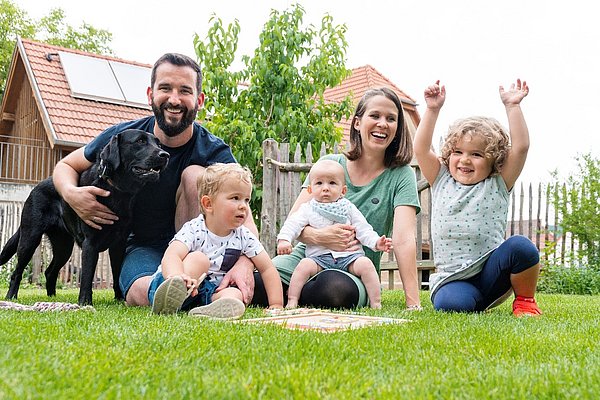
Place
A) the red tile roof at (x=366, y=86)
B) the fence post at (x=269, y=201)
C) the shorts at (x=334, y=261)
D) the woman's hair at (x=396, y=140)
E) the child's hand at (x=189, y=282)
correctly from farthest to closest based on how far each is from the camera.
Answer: the red tile roof at (x=366, y=86) → the fence post at (x=269, y=201) → the woman's hair at (x=396, y=140) → the shorts at (x=334, y=261) → the child's hand at (x=189, y=282)

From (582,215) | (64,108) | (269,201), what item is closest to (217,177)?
(269,201)

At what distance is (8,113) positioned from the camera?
22.4 m

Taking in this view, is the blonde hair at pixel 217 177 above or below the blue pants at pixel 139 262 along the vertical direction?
above

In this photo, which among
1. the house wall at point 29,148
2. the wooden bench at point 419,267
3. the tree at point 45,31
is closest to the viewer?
the wooden bench at point 419,267

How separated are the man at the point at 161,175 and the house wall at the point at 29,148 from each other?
536 inches

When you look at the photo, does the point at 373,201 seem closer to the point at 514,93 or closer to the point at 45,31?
the point at 514,93

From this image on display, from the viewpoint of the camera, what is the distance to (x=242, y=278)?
3.64 m

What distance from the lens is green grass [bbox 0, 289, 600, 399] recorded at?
146 centimetres

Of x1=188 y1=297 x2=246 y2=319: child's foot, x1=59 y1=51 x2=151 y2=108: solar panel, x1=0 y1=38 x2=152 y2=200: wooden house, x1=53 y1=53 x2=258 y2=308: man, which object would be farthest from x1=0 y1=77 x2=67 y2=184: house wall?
x1=188 y1=297 x2=246 y2=319: child's foot

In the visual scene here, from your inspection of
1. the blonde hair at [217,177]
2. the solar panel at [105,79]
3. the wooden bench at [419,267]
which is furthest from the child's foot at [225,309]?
the solar panel at [105,79]

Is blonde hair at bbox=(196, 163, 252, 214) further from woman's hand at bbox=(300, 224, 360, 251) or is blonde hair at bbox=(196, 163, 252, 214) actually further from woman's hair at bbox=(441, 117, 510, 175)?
woman's hair at bbox=(441, 117, 510, 175)

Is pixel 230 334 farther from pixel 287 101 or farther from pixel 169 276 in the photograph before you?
pixel 287 101

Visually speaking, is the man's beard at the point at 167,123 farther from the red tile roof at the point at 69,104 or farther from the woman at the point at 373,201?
the red tile roof at the point at 69,104

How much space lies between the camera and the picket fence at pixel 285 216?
745 centimetres
